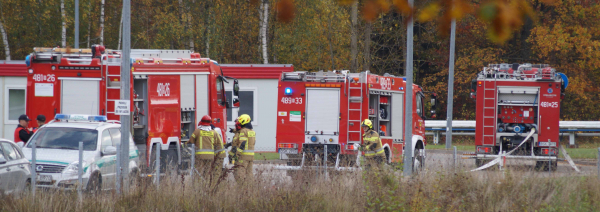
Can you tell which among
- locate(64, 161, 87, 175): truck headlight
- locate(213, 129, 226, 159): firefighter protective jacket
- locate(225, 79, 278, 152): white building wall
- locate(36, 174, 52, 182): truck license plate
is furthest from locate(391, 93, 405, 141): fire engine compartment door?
locate(36, 174, 52, 182): truck license plate

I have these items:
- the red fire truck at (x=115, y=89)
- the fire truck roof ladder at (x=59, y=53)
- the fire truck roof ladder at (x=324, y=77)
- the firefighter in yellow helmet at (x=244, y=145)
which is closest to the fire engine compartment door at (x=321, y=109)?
the fire truck roof ladder at (x=324, y=77)

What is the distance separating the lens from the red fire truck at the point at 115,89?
13445 mm

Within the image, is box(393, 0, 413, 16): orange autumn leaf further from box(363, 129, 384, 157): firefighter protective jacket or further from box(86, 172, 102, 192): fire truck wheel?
box(363, 129, 384, 157): firefighter protective jacket

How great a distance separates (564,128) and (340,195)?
22540 mm

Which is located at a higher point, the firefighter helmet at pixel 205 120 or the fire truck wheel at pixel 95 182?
the firefighter helmet at pixel 205 120

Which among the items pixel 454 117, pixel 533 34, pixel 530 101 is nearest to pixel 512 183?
pixel 530 101

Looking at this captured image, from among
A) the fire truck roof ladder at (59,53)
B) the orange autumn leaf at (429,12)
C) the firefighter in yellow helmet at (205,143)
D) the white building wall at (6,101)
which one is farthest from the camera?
the white building wall at (6,101)

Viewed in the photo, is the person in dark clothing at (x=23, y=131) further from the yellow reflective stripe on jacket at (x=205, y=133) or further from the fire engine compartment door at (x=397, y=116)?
the fire engine compartment door at (x=397, y=116)

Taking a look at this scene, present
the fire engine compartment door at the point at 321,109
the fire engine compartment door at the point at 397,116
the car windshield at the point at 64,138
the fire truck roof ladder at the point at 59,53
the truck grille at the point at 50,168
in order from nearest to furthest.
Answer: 1. the truck grille at the point at 50,168
2. the car windshield at the point at 64,138
3. the fire truck roof ladder at the point at 59,53
4. the fire engine compartment door at the point at 321,109
5. the fire engine compartment door at the point at 397,116

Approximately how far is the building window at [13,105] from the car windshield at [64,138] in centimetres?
1024

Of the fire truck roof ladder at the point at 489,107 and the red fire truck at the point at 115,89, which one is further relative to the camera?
the fire truck roof ladder at the point at 489,107

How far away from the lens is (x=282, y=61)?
32875 mm

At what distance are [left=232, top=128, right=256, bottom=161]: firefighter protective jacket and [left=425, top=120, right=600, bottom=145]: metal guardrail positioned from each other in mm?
18988

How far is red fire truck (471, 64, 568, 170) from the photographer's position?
17422 mm
